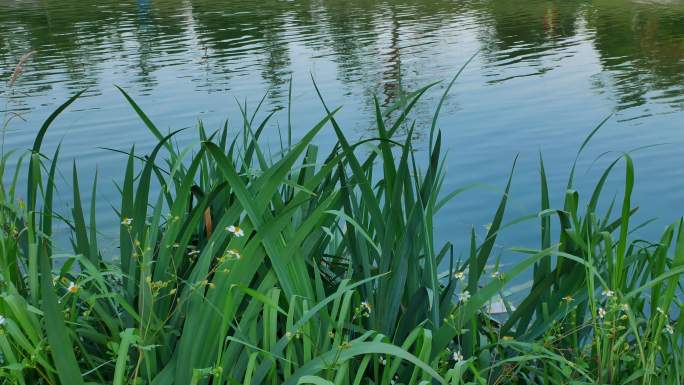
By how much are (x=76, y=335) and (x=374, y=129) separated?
6967 millimetres

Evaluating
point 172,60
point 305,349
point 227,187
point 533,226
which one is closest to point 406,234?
point 305,349

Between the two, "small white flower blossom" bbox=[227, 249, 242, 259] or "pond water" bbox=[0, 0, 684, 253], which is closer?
"small white flower blossom" bbox=[227, 249, 242, 259]

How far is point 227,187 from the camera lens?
9.27 ft

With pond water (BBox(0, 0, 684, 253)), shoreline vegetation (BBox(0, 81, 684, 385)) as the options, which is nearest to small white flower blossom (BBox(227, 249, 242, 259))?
shoreline vegetation (BBox(0, 81, 684, 385))

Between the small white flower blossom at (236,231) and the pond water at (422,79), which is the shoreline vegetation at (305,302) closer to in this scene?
the small white flower blossom at (236,231)

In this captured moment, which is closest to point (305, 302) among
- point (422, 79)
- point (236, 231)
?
A: point (236, 231)

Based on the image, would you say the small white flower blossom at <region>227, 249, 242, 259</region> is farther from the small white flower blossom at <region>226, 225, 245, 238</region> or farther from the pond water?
the pond water

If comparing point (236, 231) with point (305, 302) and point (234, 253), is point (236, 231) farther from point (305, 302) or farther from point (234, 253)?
point (305, 302)

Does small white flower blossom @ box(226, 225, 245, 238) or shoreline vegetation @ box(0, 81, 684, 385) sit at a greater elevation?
small white flower blossom @ box(226, 225, 245, 238)

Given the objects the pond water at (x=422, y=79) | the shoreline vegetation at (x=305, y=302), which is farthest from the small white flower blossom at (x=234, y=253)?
the pond water at (x=422, y=79)

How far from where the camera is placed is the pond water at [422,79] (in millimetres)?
7598

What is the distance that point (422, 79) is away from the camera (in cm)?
1318

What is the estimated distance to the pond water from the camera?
7598 mm

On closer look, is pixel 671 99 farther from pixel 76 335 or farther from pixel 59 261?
pixel 76 335
